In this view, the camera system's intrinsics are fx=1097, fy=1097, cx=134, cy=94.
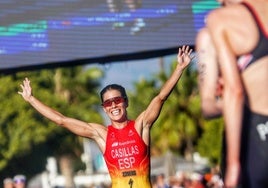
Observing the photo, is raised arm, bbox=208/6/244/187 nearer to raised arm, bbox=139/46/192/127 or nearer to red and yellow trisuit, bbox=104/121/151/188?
raised arm, bbox=139/46/192/127

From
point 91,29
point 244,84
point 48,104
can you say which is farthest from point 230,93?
point 48,104

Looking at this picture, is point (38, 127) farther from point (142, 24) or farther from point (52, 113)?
point (52, 113)

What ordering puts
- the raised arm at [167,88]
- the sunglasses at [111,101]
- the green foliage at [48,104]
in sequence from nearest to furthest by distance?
1. the raised arm at [167,88]
2. the sunglasses at [111,101]
3. the green foliage at [48,104]

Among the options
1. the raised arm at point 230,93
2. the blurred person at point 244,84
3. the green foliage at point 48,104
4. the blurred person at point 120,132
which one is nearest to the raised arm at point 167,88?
the blurred person at point 120,132

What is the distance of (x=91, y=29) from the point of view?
13352 millimetres

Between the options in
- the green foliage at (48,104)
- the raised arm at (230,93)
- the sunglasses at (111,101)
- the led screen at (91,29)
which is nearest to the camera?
the raised arm at (230,93)

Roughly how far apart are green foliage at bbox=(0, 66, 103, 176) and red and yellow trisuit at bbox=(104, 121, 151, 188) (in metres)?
17.7

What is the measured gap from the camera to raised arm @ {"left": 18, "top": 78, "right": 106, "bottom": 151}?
6879mm

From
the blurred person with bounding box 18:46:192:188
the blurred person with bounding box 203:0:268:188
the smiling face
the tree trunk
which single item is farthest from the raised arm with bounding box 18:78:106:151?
the tree trunk

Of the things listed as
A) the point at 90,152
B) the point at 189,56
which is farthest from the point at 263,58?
the point at 90,152

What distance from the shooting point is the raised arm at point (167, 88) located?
613cm

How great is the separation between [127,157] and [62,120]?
0.49 metres

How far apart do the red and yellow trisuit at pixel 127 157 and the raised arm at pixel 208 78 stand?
328 cm

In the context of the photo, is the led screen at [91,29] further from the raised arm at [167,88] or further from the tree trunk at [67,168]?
the tree trunk at [67,168]
